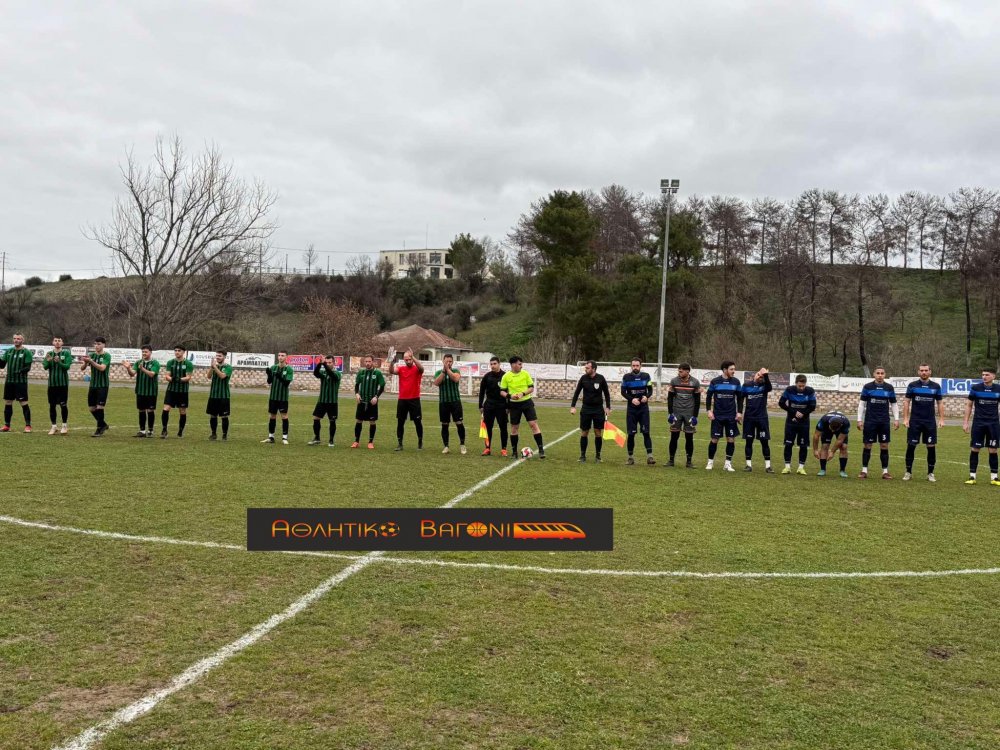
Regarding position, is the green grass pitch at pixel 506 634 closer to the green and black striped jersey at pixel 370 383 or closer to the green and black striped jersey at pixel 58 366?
the green and black striped jersey at pixel 370 383

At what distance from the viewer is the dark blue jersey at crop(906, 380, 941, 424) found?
12.4 metres

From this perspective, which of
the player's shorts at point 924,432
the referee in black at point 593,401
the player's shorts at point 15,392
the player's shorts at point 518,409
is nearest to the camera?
the player's shorts at point 924,432

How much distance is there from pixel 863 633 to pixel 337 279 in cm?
9128

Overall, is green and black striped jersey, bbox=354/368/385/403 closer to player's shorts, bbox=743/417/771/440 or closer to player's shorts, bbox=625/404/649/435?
player's shorts, bbox=625/404/649/435

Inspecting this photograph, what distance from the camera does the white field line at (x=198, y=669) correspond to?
3284 millimetres

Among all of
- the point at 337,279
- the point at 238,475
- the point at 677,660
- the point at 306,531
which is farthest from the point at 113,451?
the point at 337,279

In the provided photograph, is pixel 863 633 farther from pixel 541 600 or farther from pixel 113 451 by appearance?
pixel 113 451

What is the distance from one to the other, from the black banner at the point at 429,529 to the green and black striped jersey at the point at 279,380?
273 inches

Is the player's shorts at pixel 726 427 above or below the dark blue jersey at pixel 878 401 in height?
below

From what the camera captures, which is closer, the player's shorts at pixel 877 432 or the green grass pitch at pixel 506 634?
the green grass pitch at pixel 506 634

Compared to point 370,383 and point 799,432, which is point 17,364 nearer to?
point 370,383

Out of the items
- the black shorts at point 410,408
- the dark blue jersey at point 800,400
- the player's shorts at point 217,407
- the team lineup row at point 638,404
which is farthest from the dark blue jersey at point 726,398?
the player's shorts at point 217,407

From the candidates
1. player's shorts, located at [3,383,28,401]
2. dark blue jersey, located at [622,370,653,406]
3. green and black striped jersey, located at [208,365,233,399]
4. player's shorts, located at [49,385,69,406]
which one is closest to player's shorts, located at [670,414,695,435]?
dark blue jersey, located at [622,370,653,406]

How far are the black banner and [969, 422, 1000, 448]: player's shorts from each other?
772 centimetres
